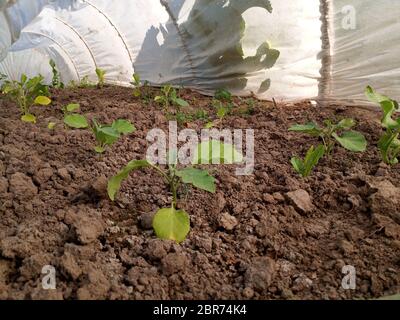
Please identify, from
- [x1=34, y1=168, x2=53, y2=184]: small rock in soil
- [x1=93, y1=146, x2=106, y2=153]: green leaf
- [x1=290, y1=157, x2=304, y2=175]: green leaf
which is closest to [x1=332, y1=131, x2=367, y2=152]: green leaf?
[x1=290, y1=157, x2=304, y2=175]: green leaf

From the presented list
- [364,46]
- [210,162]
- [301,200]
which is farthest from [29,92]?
[364,46]

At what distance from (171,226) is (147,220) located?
15 centimetres

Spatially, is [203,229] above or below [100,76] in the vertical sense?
below

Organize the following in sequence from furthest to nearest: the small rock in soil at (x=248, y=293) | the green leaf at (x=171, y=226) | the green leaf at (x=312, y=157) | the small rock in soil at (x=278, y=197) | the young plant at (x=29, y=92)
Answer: the young plant at (x=29, y=92)
the green leaf at (x=312, y=157)
the small rock in soil at (x=278, y=197)
the green leaf at (x=171, y=226)
the small rock in soil at (x=248, y=293)

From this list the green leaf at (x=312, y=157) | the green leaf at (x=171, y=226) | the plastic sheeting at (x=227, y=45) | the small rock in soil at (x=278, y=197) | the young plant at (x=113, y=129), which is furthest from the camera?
the plastic sheeting at (x=227, y=45)

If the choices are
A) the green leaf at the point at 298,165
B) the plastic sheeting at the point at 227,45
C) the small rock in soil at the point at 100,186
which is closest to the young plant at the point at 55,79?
the plastic sheeting at the point at 227,45

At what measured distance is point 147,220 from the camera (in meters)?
1.18

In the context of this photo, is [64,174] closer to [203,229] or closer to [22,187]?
[22,187]

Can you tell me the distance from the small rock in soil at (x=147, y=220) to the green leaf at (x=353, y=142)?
0.75 meters

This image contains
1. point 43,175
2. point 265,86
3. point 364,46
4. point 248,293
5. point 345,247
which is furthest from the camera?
point 265,86

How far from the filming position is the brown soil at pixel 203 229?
96 cm

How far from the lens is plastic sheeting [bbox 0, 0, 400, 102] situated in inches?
84.7

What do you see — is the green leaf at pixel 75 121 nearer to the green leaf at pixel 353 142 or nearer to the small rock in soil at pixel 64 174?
the small rock in soil at pixel 64 174

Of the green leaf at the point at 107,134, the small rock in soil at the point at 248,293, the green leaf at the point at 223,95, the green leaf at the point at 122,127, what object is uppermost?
the green leaf at the point at 223,95
